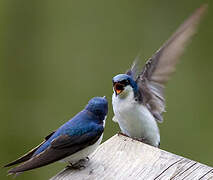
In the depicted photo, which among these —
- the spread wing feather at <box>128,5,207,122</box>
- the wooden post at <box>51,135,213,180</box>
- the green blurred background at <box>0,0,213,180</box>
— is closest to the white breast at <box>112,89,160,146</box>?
the spread wing feather at <box>128,5,207,122</box>

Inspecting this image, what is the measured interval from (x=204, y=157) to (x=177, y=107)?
1.72ft

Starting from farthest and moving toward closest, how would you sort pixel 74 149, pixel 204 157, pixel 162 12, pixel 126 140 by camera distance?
1. pixel 162 12
2. pixel 204 157
3. pixel 126 140
4. pixel 74 149

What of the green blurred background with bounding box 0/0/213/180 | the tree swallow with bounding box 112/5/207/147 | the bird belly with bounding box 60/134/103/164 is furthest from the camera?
the green blurred background with bounding box 0/0/213/180

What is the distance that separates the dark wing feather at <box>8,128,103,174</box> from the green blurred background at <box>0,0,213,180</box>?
2.51m

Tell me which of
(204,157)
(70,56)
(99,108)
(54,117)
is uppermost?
(99,108)

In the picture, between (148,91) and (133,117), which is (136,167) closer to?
(133,117)

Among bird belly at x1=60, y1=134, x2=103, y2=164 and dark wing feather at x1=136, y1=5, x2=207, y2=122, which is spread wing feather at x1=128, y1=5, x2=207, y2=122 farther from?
bird belly at x1=60, y1=134, x2=103, y2=164

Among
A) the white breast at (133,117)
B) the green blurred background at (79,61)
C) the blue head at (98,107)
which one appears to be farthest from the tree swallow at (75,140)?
the green blurred background at (79,61)

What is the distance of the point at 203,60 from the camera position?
5.48 m

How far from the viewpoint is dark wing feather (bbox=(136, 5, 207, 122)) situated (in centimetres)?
357

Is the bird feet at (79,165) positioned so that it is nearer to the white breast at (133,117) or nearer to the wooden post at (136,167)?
the wooden post at (136,167)

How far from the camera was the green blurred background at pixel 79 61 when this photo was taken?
17.5 feet

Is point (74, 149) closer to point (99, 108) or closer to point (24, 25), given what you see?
point (99, 108)

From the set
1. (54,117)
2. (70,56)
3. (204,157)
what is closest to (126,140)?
(204,157)
